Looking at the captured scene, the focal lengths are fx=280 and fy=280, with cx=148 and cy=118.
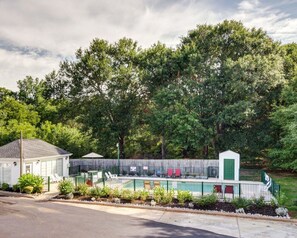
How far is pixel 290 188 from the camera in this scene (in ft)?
62.5

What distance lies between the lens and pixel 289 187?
19422 millimetres

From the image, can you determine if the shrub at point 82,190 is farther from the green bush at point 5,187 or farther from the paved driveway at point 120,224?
the green bush at point 5,187

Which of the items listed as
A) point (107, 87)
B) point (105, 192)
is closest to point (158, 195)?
point (105, 192)

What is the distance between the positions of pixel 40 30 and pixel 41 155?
11.0m

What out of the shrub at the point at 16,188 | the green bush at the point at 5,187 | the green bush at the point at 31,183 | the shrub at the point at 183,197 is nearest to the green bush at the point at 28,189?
the green bush at the point at 31,183

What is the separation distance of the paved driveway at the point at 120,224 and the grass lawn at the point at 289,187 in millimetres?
2357

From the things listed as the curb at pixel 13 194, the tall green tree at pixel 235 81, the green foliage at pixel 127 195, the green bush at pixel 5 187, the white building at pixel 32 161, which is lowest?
the curb at pixel 13 194

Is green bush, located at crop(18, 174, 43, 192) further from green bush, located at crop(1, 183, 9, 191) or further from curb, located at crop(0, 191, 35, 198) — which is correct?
green bush, located at crop(1, 183, 9, 191)

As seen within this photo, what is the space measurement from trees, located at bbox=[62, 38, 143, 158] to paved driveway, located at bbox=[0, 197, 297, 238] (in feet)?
56.2

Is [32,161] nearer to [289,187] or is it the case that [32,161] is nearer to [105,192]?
[105,192]

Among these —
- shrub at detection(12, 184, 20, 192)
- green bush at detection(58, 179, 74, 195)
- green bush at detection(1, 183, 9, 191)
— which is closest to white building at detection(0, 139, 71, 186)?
green bush at detection(1, 183, 9, 191)

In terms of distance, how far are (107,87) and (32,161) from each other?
12.6 metres

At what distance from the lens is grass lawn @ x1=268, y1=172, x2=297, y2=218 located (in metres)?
13.9

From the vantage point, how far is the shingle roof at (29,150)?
2108 centimetres
